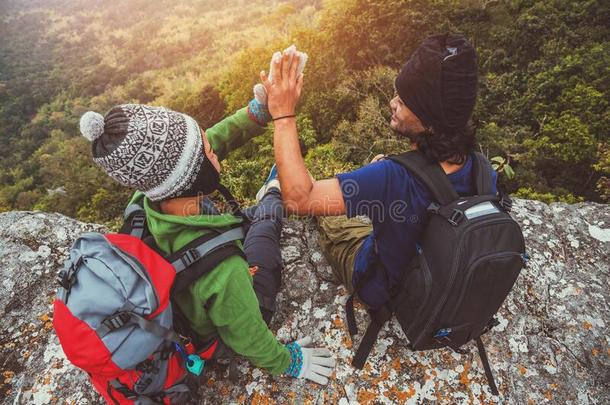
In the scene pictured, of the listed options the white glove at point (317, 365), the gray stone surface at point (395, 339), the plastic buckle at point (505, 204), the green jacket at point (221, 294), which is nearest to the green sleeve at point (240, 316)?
the green jacket at point (221, 294)

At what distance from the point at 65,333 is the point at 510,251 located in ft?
6.07

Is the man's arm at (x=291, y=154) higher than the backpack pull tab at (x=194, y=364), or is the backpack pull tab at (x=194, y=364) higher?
the man's arm at (x=291, y=154)

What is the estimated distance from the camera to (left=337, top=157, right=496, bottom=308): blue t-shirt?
153 cm

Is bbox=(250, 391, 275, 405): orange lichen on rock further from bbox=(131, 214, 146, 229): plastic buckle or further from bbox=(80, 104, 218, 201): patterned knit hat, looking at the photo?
bbox=(80, 104, 218, 201): patterned knit hat

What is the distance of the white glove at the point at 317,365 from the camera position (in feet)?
6.40

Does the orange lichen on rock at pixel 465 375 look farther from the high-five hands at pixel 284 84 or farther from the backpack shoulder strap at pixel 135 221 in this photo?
the backpack shoulder strap at pixel 135 221

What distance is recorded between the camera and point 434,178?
152 centimetres

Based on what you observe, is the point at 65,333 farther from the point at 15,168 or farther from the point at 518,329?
the point at 15,168

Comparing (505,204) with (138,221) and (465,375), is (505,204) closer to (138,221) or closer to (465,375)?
(465,375)

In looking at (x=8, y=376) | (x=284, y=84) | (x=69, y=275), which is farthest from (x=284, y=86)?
(x=8, y=376)

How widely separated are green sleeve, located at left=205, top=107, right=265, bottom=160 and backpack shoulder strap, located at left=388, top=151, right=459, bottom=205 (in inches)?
41.4

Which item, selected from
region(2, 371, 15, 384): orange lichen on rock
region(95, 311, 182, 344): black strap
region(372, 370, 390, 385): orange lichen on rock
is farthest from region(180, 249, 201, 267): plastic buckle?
region(2, 371, 15, 384): orange lichen on rock

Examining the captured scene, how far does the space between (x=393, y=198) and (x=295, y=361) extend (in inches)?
44.9

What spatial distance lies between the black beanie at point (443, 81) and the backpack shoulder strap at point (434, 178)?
0.65 feet
